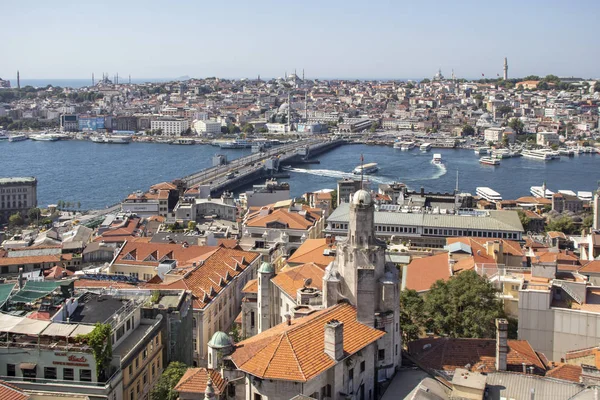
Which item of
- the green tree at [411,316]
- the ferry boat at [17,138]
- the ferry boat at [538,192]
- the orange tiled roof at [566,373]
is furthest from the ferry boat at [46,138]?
the orange tiled roof at [566,373]

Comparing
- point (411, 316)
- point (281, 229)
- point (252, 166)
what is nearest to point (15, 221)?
point (281, 229)

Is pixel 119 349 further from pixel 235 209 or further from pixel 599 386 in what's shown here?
pixel 235 209

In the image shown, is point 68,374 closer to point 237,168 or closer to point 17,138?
point 237,168

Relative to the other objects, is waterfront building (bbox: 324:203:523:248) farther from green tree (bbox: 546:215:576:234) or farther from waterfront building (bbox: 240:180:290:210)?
waterfront building (bbox: 240:180:290:210)

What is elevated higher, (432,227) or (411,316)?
(411,316)

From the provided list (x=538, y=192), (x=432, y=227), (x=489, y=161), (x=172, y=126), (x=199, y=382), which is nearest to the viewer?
(x=199, y=382)

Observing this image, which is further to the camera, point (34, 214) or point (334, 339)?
point (34, 214)

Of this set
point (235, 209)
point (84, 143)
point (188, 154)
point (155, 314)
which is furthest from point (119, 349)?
point (84, 143)

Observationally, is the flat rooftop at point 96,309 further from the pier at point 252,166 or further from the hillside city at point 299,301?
the pier at point 252,166
